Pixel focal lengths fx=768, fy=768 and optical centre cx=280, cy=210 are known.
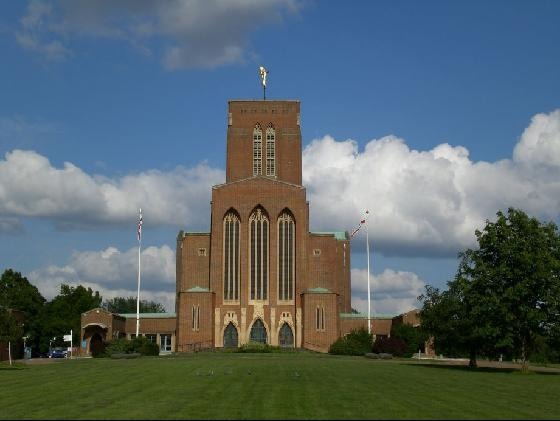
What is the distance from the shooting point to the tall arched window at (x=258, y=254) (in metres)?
79.3

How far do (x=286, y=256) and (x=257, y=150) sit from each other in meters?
15.5

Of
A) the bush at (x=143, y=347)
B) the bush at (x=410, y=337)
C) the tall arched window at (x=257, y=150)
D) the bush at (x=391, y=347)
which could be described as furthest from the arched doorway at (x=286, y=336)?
the tall arched window at (x=257, y=150)

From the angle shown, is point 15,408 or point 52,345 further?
point 52,345

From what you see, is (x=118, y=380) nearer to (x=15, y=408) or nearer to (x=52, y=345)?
(x=15, y=408)

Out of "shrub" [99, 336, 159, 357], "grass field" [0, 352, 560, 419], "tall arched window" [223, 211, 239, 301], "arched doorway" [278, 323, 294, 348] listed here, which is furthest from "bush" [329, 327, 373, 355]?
"grass field" [0, 352, 560, 419]

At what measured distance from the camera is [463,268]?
46.2 m

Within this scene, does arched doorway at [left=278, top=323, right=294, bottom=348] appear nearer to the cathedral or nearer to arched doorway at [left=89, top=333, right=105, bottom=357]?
the cathedral

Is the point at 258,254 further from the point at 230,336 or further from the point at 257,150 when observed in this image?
the point at 257,150

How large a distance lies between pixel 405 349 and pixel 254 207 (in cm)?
2170

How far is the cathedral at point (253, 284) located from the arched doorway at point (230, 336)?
0.10 m

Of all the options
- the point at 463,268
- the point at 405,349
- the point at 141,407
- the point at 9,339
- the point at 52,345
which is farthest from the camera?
the point at 52,345

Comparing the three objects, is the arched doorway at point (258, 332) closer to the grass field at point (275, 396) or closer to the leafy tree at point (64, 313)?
the leafy tree at point (64, 313)

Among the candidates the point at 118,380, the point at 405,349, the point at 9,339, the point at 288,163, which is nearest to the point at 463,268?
the point at 118,380

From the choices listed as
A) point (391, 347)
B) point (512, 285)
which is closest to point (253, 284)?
point (391, 347)
